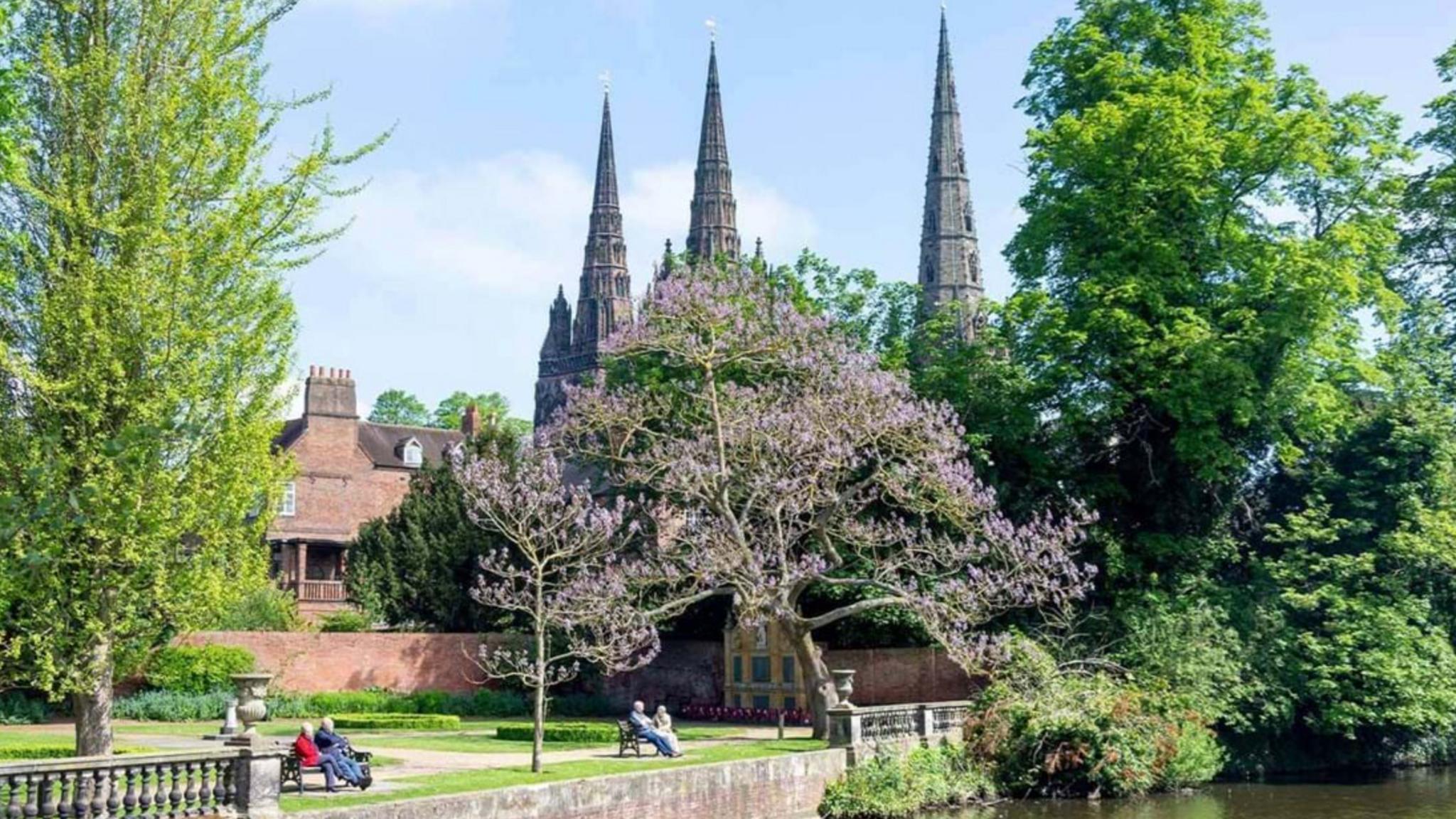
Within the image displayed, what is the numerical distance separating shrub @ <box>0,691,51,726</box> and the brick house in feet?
68.0

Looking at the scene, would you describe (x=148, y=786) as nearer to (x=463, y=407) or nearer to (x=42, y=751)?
(x=42, y=751)

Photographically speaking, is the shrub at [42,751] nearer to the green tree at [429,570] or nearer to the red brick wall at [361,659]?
the red brick wall at [361,659]

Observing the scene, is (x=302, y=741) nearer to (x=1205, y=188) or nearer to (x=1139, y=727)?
(x=1139, y=727)

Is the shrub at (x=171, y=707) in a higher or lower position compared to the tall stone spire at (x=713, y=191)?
lower

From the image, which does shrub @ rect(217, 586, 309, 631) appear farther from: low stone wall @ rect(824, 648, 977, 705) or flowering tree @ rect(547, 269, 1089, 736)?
low stone wall @ rect(824, 648, 977, 705)

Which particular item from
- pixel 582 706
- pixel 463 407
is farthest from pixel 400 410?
pixel 582 706

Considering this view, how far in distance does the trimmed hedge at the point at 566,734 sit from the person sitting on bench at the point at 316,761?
32.9 ft

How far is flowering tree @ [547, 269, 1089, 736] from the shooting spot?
2822 cm

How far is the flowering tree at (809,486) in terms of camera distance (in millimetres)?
28219

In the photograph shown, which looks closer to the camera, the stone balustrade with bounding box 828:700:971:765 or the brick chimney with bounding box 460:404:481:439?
the stone balustrade with bounding box 828:700:971:765

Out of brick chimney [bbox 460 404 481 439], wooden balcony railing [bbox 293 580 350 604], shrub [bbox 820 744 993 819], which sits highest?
brick chimney [bbox 460 404 481 439]

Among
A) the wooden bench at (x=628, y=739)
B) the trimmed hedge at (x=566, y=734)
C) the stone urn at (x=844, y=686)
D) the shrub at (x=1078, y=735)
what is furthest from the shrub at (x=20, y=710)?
the shrub at (x=1078, y=735)

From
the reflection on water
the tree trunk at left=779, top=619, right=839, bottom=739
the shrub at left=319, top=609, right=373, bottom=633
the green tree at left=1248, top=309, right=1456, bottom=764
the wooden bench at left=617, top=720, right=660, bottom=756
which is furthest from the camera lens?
the shrub at left=319, top=609, right=373, bottom=633

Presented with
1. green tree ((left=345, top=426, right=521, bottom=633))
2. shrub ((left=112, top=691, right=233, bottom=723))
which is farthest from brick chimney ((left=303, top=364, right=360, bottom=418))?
shrub ((left=112, top=691, right=233, bottom=723))
